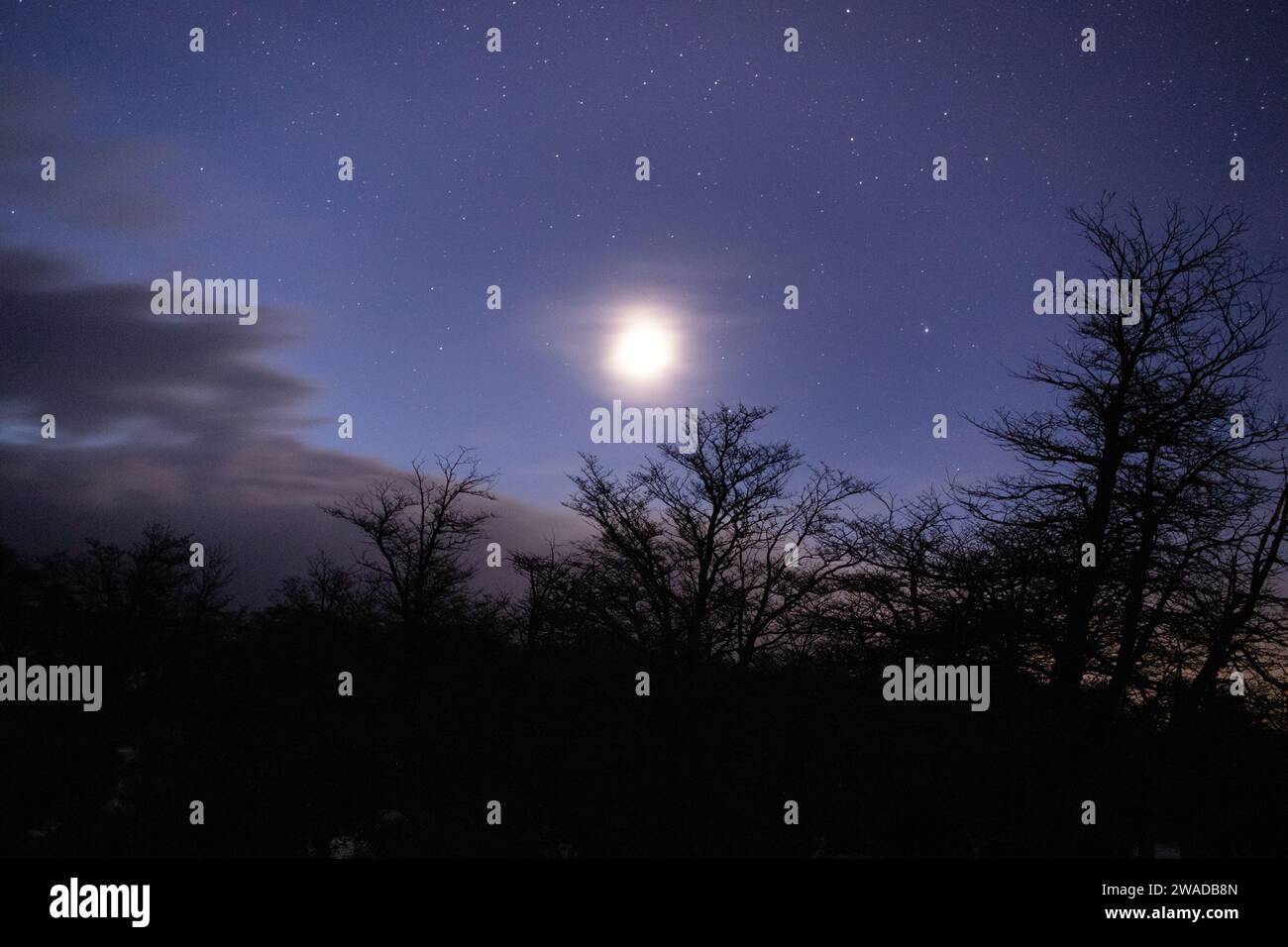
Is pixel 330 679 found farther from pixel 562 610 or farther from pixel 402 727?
pixel 562 610

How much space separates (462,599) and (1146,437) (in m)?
20.3

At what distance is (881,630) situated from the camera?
40.3 feet

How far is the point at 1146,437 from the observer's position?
11.1 m

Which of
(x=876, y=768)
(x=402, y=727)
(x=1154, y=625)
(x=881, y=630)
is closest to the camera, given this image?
(x=1154, y=625)

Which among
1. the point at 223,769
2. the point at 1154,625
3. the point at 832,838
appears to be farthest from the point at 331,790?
the point at 1154,625

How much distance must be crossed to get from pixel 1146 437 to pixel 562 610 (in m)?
13.9

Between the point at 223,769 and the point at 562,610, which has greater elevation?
the point at 562,610

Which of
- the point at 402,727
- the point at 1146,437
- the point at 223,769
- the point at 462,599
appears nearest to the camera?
the point at 1146,437

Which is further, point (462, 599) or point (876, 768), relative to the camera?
point (462, 599)
